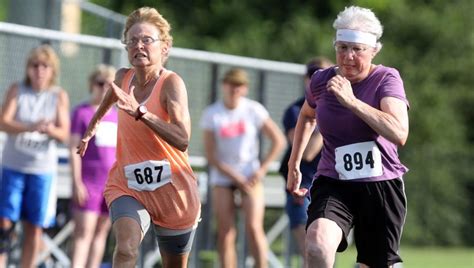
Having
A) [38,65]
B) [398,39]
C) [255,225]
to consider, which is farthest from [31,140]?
[398,39]

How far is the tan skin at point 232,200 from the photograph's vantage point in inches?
560

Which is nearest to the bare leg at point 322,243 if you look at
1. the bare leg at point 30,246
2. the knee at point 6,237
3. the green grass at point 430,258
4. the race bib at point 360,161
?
the race bib at point 360,161

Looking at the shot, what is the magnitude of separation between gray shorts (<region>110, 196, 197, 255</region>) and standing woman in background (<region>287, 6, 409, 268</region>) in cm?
92

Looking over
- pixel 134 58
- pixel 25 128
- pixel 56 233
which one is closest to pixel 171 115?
pixel 134 58

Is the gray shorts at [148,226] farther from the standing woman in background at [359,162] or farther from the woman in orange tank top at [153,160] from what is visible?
the standing woman in background at [359,162]

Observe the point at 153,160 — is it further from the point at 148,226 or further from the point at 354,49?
the point at 354,49

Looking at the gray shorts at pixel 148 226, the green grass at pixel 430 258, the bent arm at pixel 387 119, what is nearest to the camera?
the bent arm at pixel 387 119

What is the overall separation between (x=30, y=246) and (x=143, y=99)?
428 cm

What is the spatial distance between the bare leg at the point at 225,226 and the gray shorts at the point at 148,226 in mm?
4964

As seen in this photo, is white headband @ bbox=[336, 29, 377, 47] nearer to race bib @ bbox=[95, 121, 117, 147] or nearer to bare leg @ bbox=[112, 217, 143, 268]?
bare leg @ bbox=[112, 217, 143, 268]

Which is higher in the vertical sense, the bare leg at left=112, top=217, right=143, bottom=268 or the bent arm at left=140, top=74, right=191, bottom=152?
the bent arm at left=140, top=74, right=191, bottom=152

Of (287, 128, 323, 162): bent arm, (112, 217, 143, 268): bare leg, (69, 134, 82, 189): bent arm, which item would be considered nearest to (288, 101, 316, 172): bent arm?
(112, 217, 143, 268): bare leg

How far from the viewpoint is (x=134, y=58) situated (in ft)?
29.8

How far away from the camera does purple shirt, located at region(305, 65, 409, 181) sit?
28.3 ft
